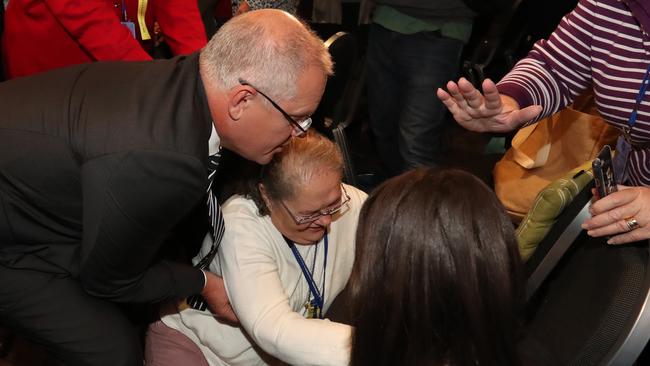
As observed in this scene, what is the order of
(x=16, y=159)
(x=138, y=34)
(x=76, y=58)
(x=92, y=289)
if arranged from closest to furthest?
(x=16, y=159), (x=92, y=289), (x=76, y=58), (x=138, y=34)

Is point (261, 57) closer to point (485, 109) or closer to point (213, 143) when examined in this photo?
point (213, 143)

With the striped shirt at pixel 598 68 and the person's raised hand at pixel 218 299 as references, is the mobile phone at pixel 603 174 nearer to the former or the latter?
the striped shirt at pixel 598 68

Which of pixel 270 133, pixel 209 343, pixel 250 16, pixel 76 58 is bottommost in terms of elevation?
pixel 209 343

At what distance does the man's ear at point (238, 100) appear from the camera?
4.60 ft

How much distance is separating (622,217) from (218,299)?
3.23 feet

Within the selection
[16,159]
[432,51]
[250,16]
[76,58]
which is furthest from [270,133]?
[432,51]

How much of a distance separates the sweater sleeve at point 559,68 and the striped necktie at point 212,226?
75 centimetres

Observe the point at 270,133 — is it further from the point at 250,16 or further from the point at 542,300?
the point at 542,300

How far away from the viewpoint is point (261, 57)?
141 cm

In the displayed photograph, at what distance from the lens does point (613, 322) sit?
1.15 m

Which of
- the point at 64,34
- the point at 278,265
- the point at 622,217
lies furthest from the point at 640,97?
the point at 64,34

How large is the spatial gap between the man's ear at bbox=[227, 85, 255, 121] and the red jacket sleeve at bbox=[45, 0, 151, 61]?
87 centimetres

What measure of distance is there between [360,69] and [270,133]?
5.26ft

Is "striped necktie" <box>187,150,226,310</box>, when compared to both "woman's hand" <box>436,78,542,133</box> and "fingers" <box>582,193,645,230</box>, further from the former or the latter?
"fingers" <box>582,193,645,230</box>
